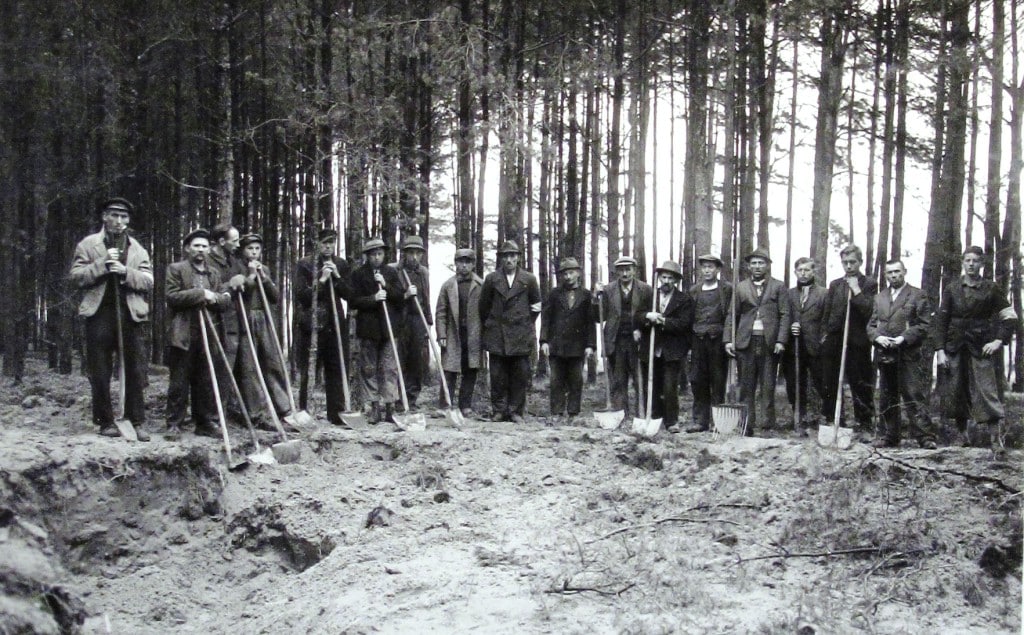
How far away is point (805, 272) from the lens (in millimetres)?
9875

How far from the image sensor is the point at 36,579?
5328 mm

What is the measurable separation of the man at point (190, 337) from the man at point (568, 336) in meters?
3.75

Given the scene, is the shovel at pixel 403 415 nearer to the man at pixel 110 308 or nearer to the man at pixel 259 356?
the man at pixel 259 356

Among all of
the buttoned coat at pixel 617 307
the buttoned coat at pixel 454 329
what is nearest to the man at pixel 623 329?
the buttoned coat at pixel 617 307

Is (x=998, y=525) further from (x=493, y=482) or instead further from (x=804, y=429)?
(x=804, y=429)

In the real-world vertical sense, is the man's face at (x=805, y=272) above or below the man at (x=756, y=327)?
above

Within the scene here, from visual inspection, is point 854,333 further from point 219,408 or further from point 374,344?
point 219,408

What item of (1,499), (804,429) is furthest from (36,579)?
(804,429)

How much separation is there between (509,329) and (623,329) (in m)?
1.31

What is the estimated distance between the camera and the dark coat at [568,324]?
10.7 m

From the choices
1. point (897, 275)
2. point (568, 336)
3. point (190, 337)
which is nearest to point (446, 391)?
point (568, 336)

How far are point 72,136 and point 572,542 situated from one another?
11014 mm

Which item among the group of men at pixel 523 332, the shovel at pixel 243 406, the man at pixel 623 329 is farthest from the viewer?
the man at pixel 623 329

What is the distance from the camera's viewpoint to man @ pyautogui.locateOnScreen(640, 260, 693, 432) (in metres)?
10.1
